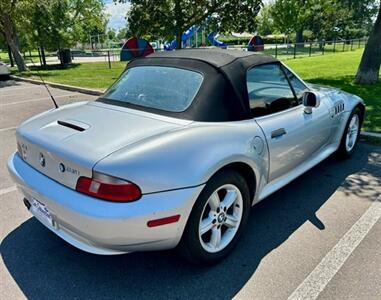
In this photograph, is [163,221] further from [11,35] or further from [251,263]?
[11,35]

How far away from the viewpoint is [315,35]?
56969mm

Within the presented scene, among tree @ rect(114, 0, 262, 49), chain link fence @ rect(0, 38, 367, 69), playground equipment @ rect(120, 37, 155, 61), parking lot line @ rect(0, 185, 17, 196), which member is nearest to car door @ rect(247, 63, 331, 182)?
parking lot line @ rect(0, 185, 17, 196)

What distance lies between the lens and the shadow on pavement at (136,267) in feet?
8.03

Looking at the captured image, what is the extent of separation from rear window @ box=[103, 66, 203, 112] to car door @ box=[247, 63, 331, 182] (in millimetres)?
558

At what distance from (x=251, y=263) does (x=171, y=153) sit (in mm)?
1153

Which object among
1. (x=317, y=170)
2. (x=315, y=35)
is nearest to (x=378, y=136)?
(x=317, y=170)

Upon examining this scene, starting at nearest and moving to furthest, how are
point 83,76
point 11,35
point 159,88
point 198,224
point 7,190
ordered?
point 198,224 < point 159,88 < point 7,190 < point 83,76 < point 11,35

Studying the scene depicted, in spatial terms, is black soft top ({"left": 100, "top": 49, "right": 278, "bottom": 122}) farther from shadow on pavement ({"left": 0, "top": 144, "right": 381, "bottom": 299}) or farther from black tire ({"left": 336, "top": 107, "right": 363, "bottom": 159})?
black tire ({"left": 336, "top": 107, "right": 363, "bottom": 159})

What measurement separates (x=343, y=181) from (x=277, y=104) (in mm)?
1581

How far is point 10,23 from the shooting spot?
1755 centimetres

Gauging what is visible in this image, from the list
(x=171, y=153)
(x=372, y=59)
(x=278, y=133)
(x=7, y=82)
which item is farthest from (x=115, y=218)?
(x=7, y=82)

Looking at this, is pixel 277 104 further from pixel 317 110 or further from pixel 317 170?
pixel 317 170

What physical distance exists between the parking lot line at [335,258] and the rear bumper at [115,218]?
0.97m

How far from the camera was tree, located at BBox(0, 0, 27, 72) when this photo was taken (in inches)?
644
